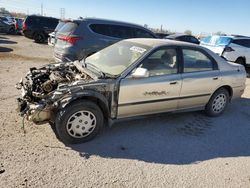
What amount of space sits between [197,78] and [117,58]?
63.5 inches

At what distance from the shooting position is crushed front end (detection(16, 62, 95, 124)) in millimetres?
4074

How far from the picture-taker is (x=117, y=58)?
5.10 metres

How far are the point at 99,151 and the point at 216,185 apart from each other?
170 cm

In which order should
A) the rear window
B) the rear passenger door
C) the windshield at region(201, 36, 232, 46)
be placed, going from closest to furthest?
the rear passenger door < the rear window < the windshield at region(201, 36, 232, 46)

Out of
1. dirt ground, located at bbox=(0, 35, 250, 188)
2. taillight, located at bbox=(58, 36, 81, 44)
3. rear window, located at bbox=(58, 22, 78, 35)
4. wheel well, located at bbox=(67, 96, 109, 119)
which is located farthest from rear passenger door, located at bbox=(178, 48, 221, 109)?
rear window, located at bbox=(58, 22, 78, 35)

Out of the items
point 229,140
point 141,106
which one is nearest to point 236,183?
point 229,140

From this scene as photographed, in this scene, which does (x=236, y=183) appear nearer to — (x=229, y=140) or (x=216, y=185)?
(x=216, y=185)

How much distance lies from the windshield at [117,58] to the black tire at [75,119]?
2.34 feet

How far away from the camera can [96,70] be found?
4.81 metres

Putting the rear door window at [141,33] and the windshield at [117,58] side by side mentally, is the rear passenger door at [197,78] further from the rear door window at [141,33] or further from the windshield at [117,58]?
the rear door window at [141,33]

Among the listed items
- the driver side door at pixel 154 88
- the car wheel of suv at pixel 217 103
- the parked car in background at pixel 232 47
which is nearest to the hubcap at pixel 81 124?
the driver side door at pixel 154 88

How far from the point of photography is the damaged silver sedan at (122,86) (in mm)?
4172

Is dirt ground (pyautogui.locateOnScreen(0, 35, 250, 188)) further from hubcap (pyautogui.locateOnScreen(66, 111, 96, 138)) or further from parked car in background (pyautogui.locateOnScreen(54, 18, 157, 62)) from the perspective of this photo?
parked car in background (pyautogui.locateOnScreen(54, 18, 157, 62))

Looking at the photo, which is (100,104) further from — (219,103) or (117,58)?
(219,103)
